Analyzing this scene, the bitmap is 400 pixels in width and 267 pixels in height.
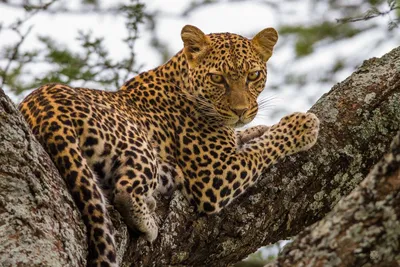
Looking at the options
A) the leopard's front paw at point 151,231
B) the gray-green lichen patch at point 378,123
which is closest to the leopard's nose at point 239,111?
the gray-green lichen patch at point 378,123

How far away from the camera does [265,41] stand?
766 centimetres

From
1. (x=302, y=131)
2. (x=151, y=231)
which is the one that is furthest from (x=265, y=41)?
(x=151, y=231)

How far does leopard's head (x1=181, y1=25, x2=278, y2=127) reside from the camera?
7.24 m

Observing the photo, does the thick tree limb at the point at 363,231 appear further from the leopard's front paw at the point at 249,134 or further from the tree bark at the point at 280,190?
the leopard's front paw at the point at 249,134

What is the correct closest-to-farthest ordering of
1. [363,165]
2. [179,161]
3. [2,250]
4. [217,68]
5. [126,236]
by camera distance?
1. [2,250]
2. [126,236]
3. [363,165]
4. [179,161]
5. [217,68]

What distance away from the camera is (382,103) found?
6.57 m

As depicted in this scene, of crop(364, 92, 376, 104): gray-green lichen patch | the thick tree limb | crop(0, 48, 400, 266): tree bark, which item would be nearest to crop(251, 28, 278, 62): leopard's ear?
crop(0, 48, 400, 266): tree bark

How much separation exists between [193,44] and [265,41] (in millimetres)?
712

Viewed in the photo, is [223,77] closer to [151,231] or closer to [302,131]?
[302,131]

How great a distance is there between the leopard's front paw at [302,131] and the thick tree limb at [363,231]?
3289 mm

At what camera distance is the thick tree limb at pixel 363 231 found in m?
3.04

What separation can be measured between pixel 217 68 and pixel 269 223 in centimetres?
183

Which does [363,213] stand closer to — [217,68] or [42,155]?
[42,155]

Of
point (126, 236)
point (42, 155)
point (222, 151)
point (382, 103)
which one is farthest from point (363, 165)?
point (42, 155)
